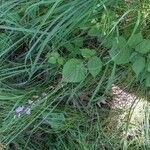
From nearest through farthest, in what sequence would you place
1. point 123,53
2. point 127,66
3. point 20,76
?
point 123,53, point 127,66, point 20,76

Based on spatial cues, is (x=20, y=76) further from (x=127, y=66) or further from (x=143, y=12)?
(x=143, y=12)

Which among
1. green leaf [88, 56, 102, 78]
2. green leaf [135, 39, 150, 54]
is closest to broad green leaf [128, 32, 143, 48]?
green leaf [135, 39, 150, 54]

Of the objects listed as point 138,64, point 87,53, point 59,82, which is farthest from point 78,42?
point 138,64

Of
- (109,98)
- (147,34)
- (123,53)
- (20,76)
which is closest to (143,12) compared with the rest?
(147,34)

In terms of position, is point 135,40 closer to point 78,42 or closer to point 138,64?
point 138,64

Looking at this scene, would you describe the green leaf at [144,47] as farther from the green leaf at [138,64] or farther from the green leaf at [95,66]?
the green leaf at [95,66]
